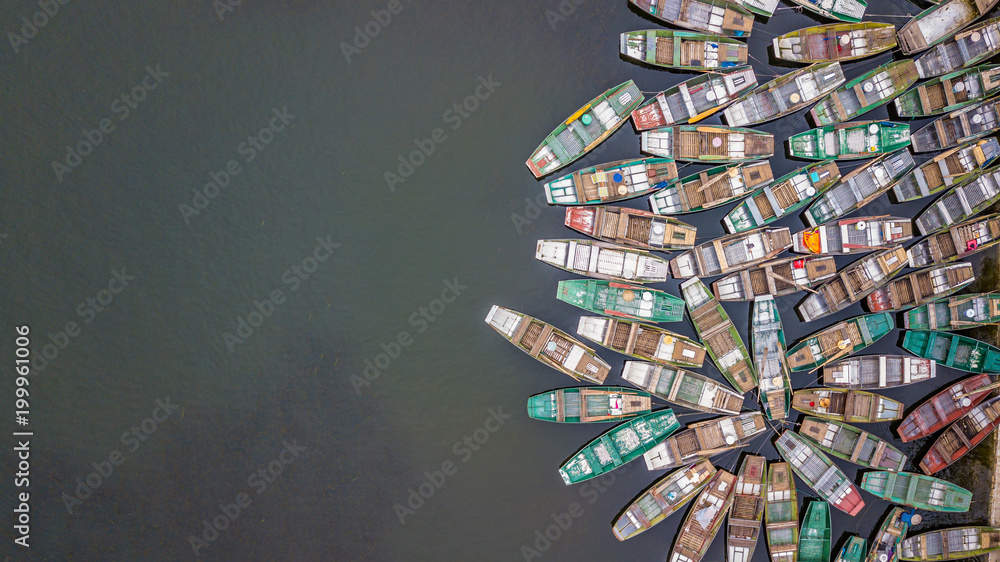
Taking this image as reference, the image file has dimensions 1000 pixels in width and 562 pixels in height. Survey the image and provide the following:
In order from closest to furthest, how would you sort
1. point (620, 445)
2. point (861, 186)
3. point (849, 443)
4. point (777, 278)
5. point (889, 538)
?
1. point (777, 278)
2. point (861, 186)
3. point (620, 445)
4. point (849, 443)
5. point (889, 538)

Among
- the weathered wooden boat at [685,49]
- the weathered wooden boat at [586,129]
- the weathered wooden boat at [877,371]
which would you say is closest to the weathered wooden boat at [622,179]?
A: the weathered wooden boat at [586,129]

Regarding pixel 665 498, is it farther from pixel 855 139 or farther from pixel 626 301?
pixel 855 139

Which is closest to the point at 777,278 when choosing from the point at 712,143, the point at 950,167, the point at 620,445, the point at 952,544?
the point at 712,143

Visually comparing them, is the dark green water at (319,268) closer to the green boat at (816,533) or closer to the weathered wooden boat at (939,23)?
the green boat at (816,533)

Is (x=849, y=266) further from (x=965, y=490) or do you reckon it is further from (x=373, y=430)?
(x=373, y=430)

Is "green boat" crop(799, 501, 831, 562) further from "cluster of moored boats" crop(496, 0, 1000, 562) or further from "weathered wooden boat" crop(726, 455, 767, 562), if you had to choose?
"weathered wooden boat" crop(726, 455, 767, 562)

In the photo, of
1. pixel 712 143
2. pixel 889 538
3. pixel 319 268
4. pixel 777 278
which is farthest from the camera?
pixel 319 268

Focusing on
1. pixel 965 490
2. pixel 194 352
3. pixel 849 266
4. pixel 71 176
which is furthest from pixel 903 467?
pixel 71 176
